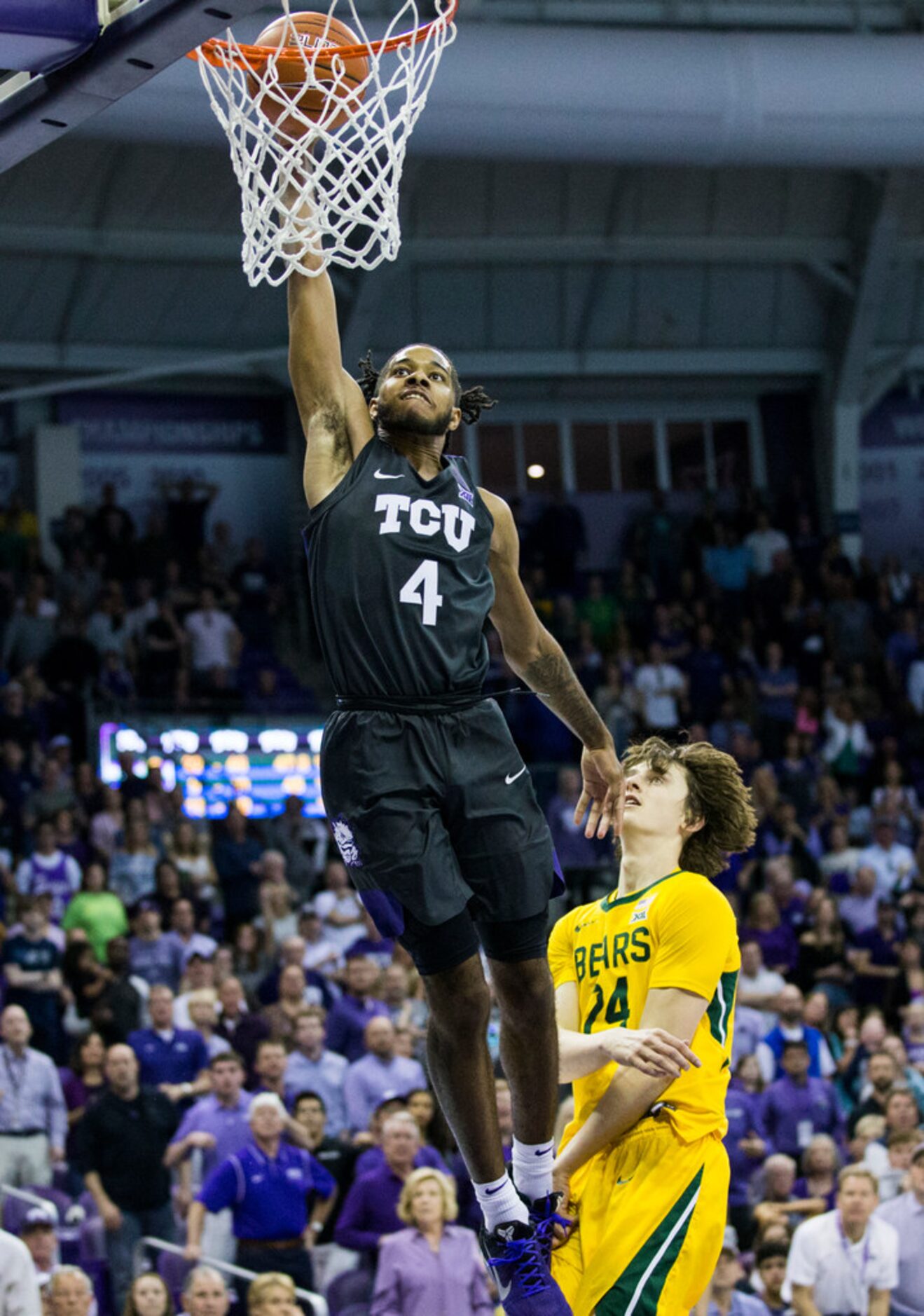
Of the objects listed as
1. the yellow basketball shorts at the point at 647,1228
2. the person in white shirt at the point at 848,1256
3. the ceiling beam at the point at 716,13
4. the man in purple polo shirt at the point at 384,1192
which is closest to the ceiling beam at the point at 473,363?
the ceiling beam at the point at 716,13

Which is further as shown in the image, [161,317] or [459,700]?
[161,317]

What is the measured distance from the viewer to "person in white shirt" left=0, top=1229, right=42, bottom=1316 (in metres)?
8.64

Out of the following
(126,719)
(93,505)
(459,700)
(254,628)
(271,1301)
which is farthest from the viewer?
(93,505)

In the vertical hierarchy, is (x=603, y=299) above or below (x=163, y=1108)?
above

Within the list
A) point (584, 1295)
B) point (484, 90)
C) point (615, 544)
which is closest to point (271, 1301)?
point (584, 1295)

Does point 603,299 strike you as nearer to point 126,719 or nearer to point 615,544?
point 615,544

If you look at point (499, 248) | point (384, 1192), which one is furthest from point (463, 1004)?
point (499, 248)

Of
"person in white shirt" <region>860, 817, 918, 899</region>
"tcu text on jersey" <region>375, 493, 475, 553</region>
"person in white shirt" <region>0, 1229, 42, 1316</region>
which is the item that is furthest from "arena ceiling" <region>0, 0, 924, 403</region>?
"tcu text on jersey" <region>375, 493, 475, 553</region>

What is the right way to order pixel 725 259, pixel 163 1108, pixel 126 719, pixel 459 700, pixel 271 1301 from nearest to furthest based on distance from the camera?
pixel 459 700, pixel 271 1301, pixel 163 1108, pixel 126 719, pixel 725 259

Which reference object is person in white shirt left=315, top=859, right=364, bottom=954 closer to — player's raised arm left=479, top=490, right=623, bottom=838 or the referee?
the referee

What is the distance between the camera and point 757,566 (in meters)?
22.2

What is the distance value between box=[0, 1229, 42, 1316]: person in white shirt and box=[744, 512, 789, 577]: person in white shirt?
584 inches

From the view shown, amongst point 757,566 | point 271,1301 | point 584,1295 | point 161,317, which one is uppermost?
point 161,317

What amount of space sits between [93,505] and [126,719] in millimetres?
5260
